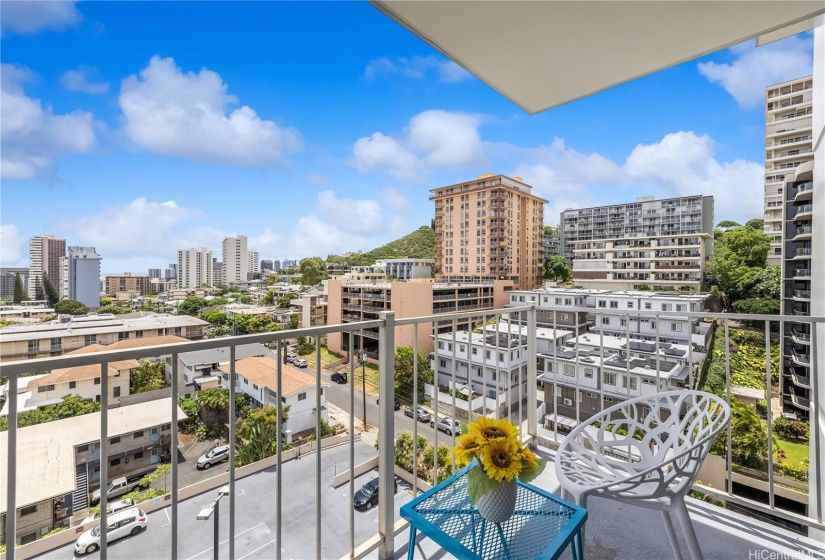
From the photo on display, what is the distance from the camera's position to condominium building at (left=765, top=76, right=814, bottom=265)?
386 inches

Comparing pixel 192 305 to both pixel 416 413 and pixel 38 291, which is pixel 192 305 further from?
pixel 416 413

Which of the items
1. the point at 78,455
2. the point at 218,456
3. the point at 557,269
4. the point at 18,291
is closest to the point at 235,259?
the point at 18,291

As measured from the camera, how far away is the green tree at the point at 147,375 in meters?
0.96

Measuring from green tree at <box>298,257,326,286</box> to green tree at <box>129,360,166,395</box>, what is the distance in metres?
37.9

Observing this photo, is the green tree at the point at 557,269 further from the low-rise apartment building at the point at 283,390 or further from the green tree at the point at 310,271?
the low-rise apartment building at the point at 283,390

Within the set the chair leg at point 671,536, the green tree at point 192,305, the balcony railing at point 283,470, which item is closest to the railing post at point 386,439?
the balcony railing at point 283,470

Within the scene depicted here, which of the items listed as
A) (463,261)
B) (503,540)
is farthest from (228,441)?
(463,261)

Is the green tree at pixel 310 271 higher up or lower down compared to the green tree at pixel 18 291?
higher up

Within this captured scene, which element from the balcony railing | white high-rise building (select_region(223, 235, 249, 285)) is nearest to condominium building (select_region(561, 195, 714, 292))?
the balcony railing

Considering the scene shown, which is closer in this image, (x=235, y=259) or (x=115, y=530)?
(x=115, y=530)

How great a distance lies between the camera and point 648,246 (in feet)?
80.9

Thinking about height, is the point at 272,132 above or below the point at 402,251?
above

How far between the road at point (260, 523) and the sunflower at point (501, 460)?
0.44 m

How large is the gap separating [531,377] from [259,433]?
1.57m
